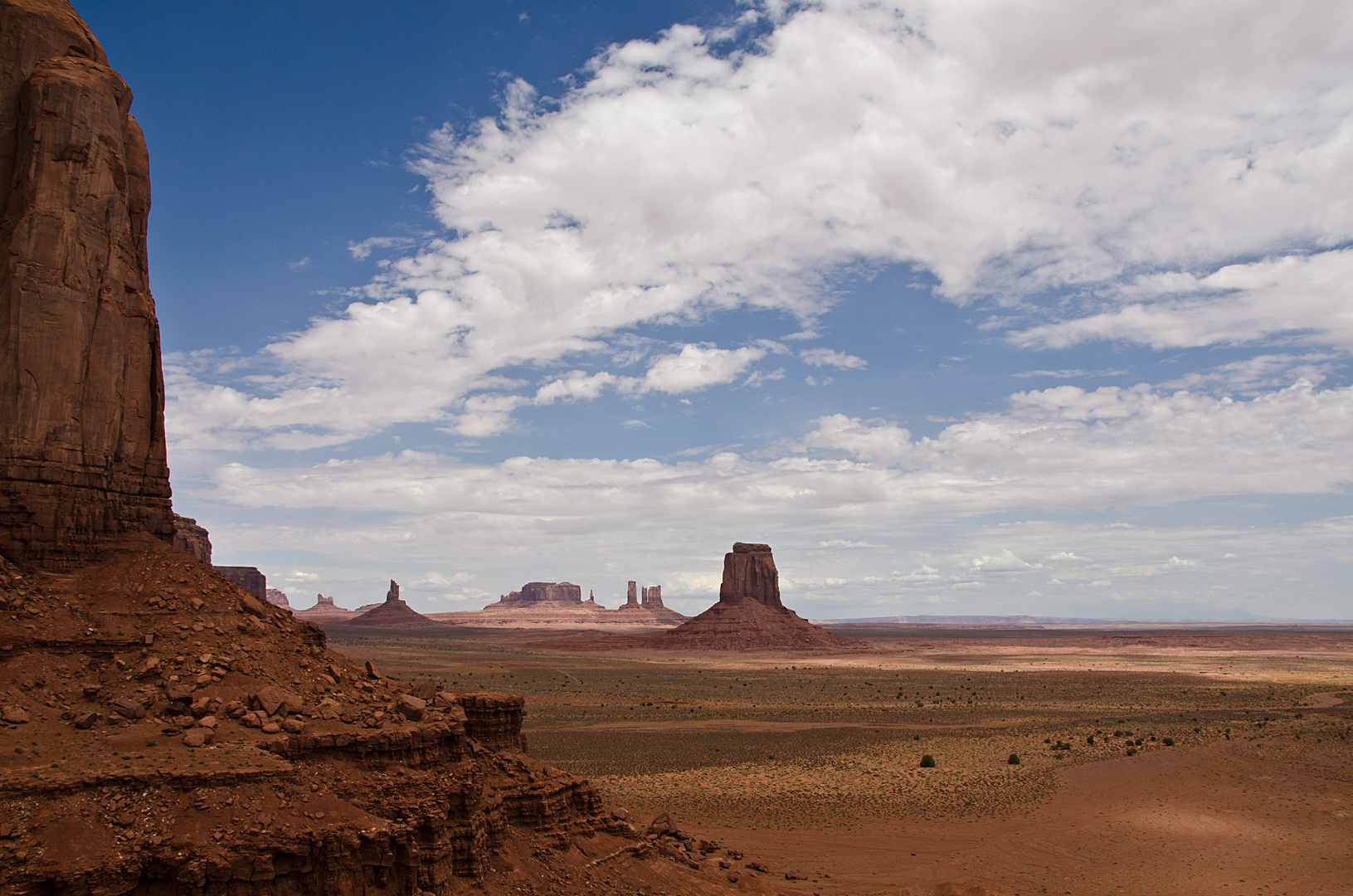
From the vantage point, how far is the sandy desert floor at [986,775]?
1049 inches

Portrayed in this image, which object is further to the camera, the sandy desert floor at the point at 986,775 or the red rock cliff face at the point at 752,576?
the red rock cliff face at the point at 752,576

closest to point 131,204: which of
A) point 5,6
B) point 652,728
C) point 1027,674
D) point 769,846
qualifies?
point 5,6

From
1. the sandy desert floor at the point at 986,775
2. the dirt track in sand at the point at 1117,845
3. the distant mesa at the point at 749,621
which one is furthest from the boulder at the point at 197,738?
the distant mesa at the point at 749,621

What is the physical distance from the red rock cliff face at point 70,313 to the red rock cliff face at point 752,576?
165899 mm

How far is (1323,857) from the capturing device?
27812 millimetres

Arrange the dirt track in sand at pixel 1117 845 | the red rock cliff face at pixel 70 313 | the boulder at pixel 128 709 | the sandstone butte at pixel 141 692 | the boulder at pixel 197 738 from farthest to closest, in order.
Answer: the dirt track in sand at pixel 1117 845, the red rock cliff face at pixel 70 313, the boulder at pixel 128 709, the boulder at pixel 197 738, the sandstone butte at pixel 141 692

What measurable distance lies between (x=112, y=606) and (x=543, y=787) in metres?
8.95

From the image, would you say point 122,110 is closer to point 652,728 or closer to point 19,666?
point 19,666

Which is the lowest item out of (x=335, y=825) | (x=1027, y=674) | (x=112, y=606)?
(x=1027, y=674)

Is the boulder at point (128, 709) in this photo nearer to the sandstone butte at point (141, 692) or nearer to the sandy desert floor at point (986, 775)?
the sandstone butte at point (141, 692)

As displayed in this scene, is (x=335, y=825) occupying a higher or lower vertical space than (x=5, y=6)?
lower

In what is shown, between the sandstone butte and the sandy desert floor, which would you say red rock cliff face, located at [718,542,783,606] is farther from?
the sandstone butte

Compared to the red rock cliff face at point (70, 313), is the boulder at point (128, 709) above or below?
below

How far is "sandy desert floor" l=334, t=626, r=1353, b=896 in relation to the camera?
1049 inches
